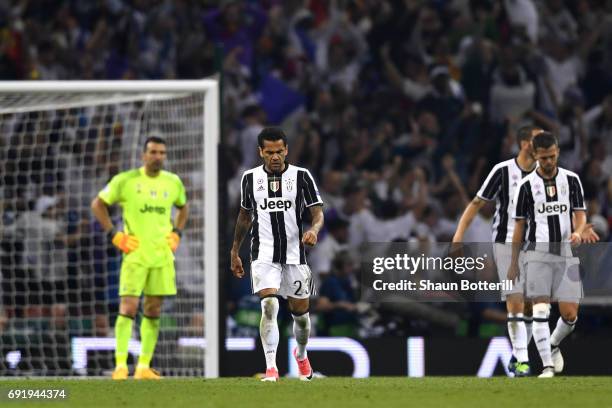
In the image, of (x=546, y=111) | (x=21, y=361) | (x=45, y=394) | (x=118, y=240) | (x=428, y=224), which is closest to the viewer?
(x=45, y=394)

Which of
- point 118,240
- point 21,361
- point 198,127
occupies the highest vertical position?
point 198,127

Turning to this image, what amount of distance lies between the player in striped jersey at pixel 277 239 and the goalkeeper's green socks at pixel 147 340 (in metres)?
2.16

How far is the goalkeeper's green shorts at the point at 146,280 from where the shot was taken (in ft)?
39.0

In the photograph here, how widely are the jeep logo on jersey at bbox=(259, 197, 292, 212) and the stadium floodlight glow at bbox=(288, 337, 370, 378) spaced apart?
3.28 m

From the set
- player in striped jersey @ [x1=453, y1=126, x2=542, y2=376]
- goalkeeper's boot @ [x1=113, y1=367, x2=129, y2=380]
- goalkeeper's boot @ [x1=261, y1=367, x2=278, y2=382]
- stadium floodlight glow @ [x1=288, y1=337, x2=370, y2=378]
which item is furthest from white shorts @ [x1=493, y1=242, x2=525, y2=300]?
goalkeeper's boot @ [x1=113, y1=367, x2=129, y2=380]

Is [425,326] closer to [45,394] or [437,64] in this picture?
[437,64]

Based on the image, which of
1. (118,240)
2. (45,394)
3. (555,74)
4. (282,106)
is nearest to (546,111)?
(555,74)

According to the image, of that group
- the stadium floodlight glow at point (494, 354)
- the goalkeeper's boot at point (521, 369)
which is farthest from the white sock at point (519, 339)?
the stadium floodlight glow at point (494, 354)

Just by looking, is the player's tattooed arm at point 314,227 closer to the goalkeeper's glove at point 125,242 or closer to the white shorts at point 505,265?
the white shorts at point 505,265

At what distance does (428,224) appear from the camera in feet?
49.1

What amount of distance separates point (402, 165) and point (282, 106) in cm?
177

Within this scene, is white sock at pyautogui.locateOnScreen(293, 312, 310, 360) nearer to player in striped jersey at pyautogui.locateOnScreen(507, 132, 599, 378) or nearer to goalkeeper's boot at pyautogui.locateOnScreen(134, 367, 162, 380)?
player in striped jersey at pyautogui.locateOnScreen(507, 132, 599, 378)

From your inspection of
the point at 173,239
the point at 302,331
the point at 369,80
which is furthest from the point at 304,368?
the point at 369,80

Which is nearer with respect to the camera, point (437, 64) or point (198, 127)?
point (198, 127)
